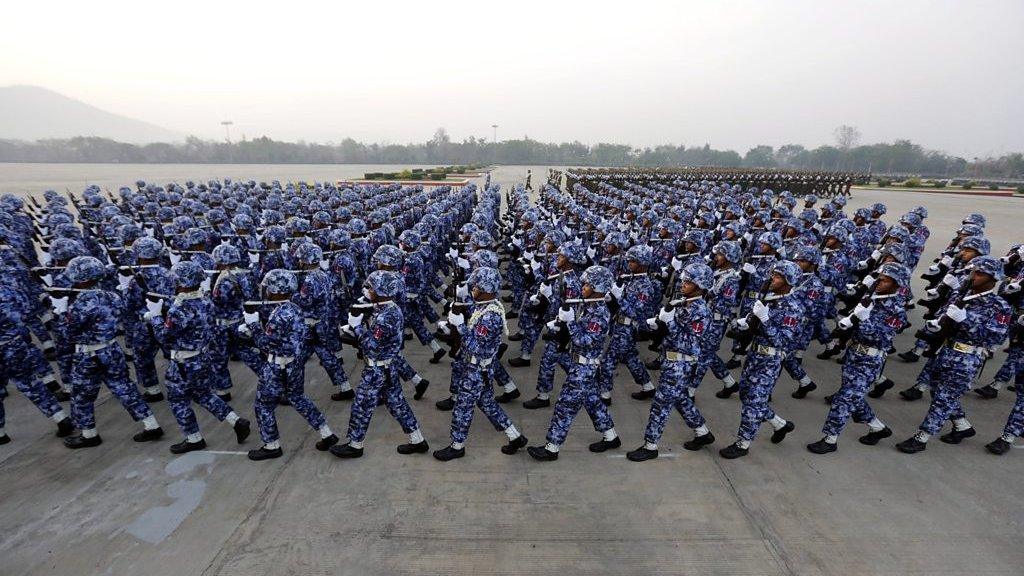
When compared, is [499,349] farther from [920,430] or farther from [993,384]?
[993,384]

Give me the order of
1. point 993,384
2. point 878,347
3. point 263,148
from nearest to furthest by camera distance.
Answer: point 878,347 → point 993,384 → point 263,148

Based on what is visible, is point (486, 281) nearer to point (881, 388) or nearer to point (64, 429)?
point (64, 429)

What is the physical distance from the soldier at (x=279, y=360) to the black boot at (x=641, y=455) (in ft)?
12.1

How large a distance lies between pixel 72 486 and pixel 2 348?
202 centimetres

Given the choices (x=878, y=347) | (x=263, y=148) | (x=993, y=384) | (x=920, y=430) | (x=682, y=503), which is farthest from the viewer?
(x=263, y=148)

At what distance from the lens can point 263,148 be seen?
10806 centimetres

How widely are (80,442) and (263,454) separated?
2.39 m

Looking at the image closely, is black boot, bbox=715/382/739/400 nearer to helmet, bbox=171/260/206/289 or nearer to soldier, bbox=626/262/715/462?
soldier, bbox=626/262/715/462

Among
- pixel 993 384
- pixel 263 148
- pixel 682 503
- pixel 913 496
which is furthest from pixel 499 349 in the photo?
pixel 263 148

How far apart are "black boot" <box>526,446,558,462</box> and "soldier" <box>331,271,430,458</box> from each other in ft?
5.18

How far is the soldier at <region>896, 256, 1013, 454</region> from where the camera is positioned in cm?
523

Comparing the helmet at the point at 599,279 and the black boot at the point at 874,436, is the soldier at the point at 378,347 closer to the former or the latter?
the helmet at the point at 599,279

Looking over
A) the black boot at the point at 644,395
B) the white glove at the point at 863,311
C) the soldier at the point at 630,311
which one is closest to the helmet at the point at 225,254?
the soldier at the point at 630,311

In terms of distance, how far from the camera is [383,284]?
5.09m
